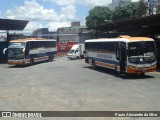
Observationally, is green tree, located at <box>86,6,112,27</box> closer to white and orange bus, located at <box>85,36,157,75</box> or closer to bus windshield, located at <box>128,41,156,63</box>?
white and orange bus, located at <box>85,36,157,75</box>

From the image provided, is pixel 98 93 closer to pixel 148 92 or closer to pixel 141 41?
pixel 148 92

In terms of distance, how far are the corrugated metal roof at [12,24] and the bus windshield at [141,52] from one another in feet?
96.4

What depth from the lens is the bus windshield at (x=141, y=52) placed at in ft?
79.5

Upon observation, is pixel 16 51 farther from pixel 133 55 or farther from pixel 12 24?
pixel 133 55

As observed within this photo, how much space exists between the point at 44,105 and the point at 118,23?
26929 mm

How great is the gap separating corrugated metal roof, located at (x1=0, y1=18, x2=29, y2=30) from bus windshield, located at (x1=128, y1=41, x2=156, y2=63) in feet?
96.4

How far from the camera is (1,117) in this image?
12.4 m

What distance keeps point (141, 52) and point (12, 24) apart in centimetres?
3358

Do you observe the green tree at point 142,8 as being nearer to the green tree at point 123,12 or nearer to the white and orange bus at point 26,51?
the green tree at point 123,12

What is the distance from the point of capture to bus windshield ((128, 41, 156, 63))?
2423 cm

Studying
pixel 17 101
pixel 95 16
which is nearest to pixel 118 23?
pixel 17 101

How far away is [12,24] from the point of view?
53562 mm

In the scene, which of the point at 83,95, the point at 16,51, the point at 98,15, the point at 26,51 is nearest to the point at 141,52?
the point at 83,95

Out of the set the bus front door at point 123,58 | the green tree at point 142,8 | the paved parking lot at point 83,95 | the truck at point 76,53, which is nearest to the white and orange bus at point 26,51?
the truck at point 76,53
